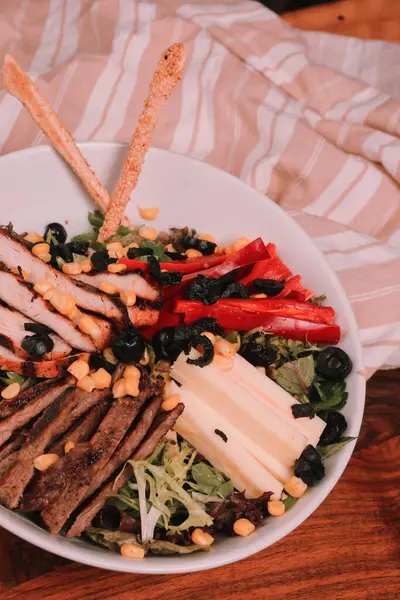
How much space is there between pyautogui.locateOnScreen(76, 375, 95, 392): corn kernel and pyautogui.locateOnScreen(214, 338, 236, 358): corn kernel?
55 cm

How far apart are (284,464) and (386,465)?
834 millimetres

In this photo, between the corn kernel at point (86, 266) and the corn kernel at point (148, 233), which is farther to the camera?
the corn kernel at point (148, 233)

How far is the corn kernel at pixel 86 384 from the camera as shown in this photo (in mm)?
2562

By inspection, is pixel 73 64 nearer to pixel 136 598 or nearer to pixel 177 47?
pixel 177 47

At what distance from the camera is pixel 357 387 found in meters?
2.92

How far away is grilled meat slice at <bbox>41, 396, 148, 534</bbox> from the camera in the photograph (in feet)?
7.59

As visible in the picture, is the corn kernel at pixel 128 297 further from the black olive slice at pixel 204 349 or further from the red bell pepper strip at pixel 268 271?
the red bell pepper strip at pixel 268 271

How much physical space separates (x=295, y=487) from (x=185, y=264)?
1.20 m

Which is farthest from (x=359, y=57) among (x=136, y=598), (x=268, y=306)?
(x=136, y=598)

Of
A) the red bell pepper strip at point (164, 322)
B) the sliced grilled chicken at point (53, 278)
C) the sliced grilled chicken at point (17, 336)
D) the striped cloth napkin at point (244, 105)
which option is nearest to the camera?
the sliced grilled chicken at point (17, 336)

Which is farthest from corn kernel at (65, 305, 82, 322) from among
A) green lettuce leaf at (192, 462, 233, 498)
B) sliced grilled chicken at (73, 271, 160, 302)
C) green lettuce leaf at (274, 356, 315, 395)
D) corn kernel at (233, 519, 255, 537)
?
corn kernel at (233, 519, 255, 537)

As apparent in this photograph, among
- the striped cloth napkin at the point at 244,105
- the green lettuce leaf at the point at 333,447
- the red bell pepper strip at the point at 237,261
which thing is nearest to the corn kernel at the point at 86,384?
the red bell pepper strip at the point at 237,261

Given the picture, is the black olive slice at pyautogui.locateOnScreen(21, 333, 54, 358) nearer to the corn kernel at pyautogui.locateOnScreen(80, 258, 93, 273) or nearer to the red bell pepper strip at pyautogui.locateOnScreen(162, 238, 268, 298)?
the corn kernel at pyautogui.locateOnScreen(80, 258, 93, 273)

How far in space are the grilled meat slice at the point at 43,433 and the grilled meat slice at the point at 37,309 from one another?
0.25 meters
